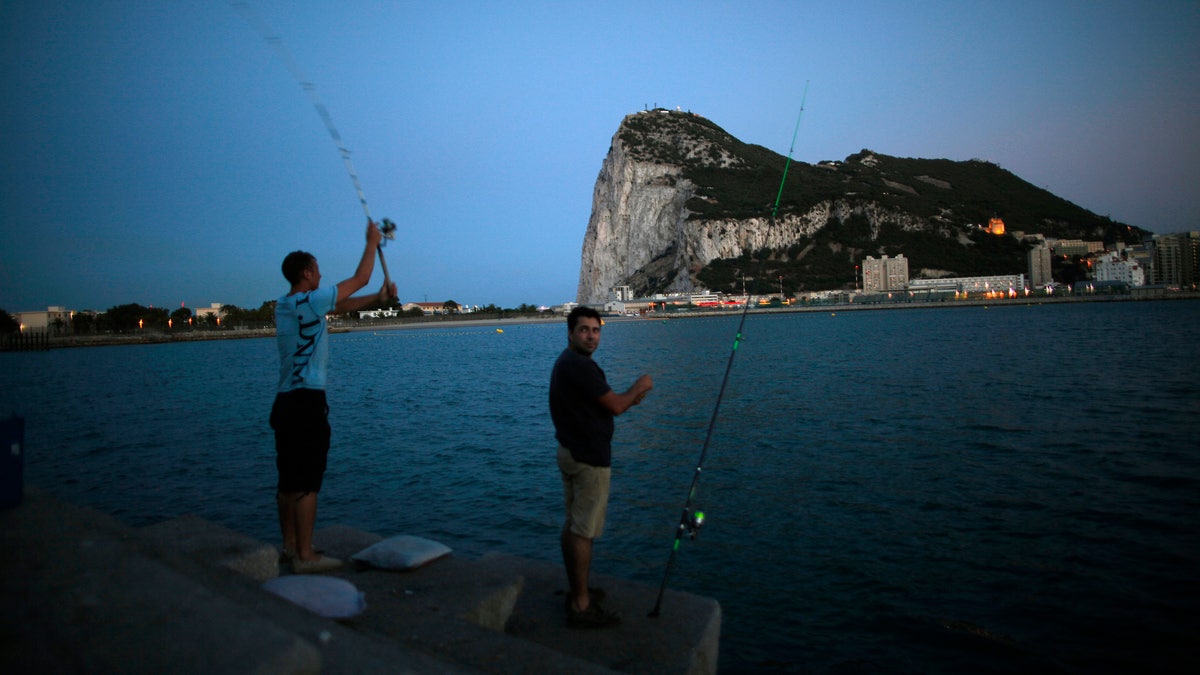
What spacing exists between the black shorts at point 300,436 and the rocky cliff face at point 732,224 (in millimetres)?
139315

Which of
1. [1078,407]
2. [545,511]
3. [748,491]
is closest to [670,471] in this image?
[748,491]

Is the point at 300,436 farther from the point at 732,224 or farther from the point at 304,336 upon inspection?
the point at 732,224

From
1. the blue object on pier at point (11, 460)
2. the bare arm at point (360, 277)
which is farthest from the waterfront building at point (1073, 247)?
the blue object on pier at point (11, 460)

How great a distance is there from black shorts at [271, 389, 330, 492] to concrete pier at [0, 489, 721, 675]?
454 millimetres

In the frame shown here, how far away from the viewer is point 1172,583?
558cm

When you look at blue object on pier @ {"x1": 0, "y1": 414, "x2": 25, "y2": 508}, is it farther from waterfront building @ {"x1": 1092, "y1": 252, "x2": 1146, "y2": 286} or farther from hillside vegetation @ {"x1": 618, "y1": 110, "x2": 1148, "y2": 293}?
waterfront building @ {"x1": 1092, "y1": 252, "x2": 1146, "y2": 286}

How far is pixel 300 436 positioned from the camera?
4203 mm

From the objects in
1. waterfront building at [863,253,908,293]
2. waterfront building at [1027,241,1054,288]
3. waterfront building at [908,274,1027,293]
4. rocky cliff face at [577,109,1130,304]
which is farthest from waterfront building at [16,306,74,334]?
waterfront building at [1027,241,1054,288]

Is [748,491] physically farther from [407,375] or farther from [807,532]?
[407,375]

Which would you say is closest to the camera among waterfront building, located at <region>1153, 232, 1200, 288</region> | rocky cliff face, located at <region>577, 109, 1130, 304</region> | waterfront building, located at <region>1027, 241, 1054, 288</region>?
waterfront building, located at <region>1153, 232, 1200, 288</region>

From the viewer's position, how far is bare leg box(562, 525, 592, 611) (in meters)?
3.89

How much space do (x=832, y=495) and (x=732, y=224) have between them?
13525cm

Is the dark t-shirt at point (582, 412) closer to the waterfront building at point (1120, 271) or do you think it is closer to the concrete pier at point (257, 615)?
the concrete pier at point (257, 615)

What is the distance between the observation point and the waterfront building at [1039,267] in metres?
143
